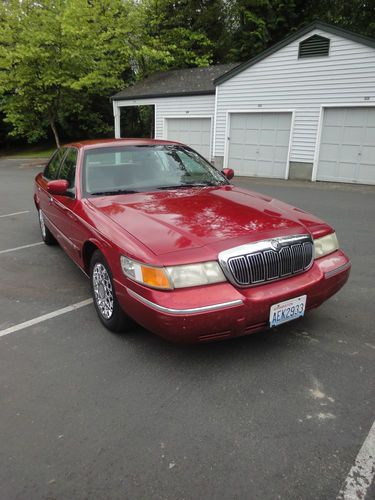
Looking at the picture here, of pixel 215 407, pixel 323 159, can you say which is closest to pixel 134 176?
pixel 215 407

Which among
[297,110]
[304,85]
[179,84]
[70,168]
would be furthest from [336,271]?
[179,84]

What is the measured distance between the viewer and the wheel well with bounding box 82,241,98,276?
351cm

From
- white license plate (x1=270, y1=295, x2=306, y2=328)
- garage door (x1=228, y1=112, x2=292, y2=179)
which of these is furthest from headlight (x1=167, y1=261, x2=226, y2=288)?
garage door (x1=228, y1=112, x2=292, y2=179)

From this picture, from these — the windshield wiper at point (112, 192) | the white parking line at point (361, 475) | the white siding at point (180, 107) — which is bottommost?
the white parking line at point (361, 475)

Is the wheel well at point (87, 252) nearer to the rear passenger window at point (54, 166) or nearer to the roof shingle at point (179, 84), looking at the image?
the rear passenger window at point (54, 166)

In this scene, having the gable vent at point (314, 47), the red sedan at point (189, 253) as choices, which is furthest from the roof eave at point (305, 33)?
the red sedan at point (189, 253)

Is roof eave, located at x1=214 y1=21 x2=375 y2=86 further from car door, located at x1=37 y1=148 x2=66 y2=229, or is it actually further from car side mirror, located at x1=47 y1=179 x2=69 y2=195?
car side mirror, located at x1=47 y1=179 x2=69 y2=195

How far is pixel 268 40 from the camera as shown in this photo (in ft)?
79.7

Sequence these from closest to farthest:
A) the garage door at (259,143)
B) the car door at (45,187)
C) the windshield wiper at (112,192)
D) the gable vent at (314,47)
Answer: the windshield wiper at (112,192) → the car door at (45,187) → the gable vent at (314,47) → the garage door at (259,143)

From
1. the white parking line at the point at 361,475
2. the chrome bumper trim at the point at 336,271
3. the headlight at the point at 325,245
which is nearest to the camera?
the white parking line at the point at 361,475

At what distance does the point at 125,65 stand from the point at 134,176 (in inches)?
863

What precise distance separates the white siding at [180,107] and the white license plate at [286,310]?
1436cm

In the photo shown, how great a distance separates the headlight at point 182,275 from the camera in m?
2.56

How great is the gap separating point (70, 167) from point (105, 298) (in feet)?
6.05
